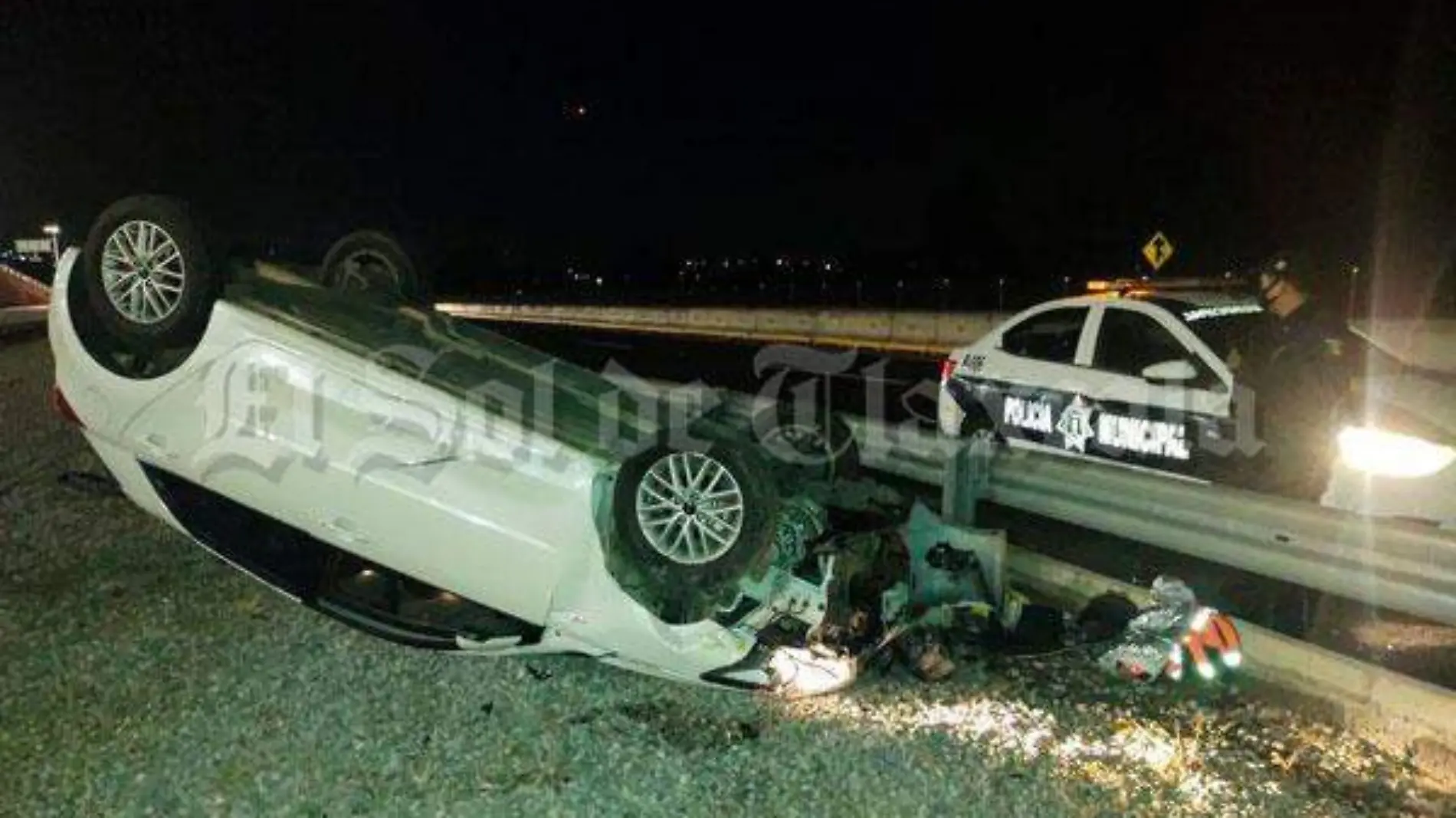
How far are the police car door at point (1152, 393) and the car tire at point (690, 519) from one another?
3.72 meters

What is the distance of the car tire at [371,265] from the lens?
6301mm

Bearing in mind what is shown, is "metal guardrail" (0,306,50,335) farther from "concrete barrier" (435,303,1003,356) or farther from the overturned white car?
the overturned white car


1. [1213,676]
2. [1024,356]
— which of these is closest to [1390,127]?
[1024,356]

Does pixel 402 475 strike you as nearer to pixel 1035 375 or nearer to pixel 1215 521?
pixel 1215 521

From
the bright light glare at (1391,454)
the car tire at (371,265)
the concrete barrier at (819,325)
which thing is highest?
the car tire at (371,265)

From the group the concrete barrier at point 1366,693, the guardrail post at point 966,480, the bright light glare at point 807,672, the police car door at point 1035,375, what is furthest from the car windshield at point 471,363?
the police car door at point 1035,375

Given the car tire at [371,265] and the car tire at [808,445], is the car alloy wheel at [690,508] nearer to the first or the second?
the car tire at [808,445]

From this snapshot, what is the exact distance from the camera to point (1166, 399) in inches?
301

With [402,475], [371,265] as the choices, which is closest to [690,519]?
[402,475]

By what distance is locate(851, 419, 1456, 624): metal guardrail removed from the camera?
182 inches

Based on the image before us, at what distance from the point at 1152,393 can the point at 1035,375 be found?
3.09 ft

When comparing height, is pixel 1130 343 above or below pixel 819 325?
above

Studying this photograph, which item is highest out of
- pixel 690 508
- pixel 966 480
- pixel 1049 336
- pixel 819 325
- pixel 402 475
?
pixel 1049 336

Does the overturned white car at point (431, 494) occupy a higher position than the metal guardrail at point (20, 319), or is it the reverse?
the overturned white car at point (431, 494)
